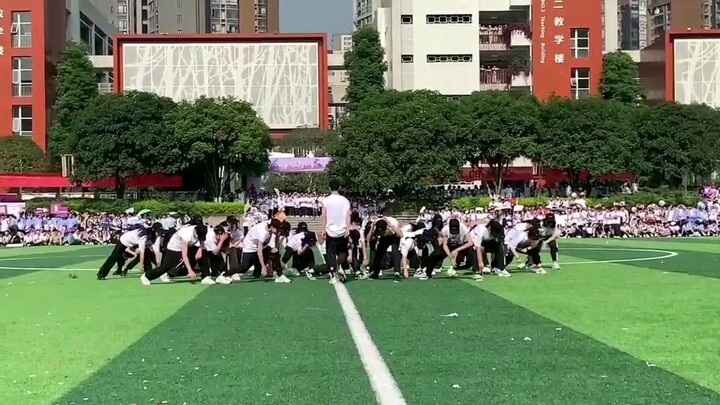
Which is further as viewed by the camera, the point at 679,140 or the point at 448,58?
the point at 448,58

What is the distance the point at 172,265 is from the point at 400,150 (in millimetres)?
31910

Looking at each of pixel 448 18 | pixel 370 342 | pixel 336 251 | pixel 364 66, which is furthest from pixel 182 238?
pixel 448 18

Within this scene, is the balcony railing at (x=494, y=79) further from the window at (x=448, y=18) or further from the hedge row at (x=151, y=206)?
the hedge row at (x=151, y=206)

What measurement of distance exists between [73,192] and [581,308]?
54937mm

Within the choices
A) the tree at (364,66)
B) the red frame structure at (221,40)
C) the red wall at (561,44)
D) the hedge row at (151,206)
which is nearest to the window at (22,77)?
the red frame structure at (221,40)

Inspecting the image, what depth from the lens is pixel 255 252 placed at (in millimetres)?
18469

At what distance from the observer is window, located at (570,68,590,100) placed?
2827 inches

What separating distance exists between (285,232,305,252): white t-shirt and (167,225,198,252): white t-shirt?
2165 millimetres

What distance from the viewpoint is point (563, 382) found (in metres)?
7.59

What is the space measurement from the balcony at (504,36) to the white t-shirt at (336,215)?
59.2 m

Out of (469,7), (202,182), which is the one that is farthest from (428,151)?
(469,7)

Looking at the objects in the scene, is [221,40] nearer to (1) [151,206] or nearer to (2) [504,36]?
(2) [504,36]

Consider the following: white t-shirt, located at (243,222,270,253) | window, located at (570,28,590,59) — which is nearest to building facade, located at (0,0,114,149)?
window, located at (570,28,590,59)

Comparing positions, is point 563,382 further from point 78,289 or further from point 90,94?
point 90,94
